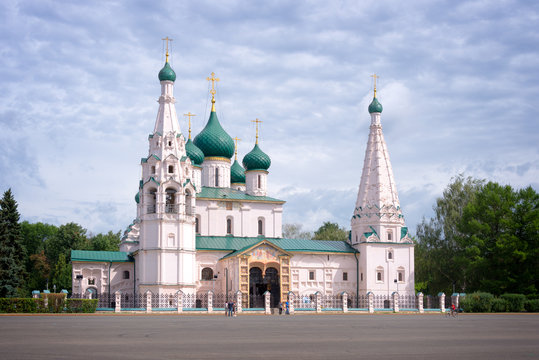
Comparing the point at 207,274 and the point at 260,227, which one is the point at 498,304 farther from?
the point at 207,274

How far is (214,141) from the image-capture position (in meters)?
51.2

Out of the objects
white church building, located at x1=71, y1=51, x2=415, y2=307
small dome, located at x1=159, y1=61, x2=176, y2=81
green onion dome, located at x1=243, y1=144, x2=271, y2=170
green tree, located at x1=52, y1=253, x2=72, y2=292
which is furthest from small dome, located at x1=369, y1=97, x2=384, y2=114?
green tree, located at x1=52, y1=253, x2=72, y2=292

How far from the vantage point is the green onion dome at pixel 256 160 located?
51.7 meters

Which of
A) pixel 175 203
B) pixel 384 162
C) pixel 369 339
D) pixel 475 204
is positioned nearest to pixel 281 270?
pixel 175 203

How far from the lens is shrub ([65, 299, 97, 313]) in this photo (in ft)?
117

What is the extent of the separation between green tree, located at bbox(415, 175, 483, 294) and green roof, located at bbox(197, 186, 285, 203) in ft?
45.4

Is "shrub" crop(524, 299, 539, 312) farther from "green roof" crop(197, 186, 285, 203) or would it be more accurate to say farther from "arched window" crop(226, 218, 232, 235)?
"arched window" crop(226, 218, 232, 235)

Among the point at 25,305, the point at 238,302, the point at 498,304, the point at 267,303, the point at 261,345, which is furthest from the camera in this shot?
the point at 498,304

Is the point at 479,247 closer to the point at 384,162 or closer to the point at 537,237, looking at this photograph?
the point at 537,237

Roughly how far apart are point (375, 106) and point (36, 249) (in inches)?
1867

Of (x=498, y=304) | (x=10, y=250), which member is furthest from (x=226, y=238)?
(x=498, y=304)

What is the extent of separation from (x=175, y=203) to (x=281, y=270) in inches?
362

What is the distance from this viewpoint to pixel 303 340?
51.1 ft

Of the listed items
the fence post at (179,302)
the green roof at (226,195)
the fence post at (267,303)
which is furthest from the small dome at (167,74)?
the fence post at (267,303)
